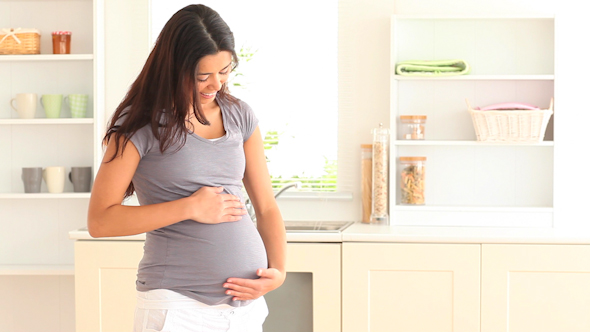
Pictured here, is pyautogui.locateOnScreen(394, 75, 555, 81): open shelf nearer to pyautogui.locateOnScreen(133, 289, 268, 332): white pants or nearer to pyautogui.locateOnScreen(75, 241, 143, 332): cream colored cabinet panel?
pyautogui.locateOnScreen(75, 241, 143, 332): cream colored cabinet panel

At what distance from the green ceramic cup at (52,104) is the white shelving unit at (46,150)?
0.34 feet

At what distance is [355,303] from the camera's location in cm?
242

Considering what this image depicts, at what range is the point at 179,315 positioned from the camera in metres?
1.30

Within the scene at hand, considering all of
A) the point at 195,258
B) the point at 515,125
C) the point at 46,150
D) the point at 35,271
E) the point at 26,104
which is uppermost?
the point at 26,104

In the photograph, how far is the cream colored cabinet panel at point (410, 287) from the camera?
94.2 inches

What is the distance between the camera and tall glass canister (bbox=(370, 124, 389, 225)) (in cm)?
280

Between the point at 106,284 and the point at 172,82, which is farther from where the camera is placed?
the point at 106,284

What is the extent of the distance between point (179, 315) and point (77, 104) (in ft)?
6.31

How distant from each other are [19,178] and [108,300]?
99 cm

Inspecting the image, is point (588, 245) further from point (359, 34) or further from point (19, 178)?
point (19, 178)

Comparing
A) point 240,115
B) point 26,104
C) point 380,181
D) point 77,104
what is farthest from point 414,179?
point 26,104

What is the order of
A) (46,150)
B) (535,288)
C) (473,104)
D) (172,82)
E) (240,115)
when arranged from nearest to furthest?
(172,82) < (240,115) < (535,288) < (473,104) < (46,150)

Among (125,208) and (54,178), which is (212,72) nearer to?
(125,208)

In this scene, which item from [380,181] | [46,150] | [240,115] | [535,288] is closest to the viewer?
[240,115]
